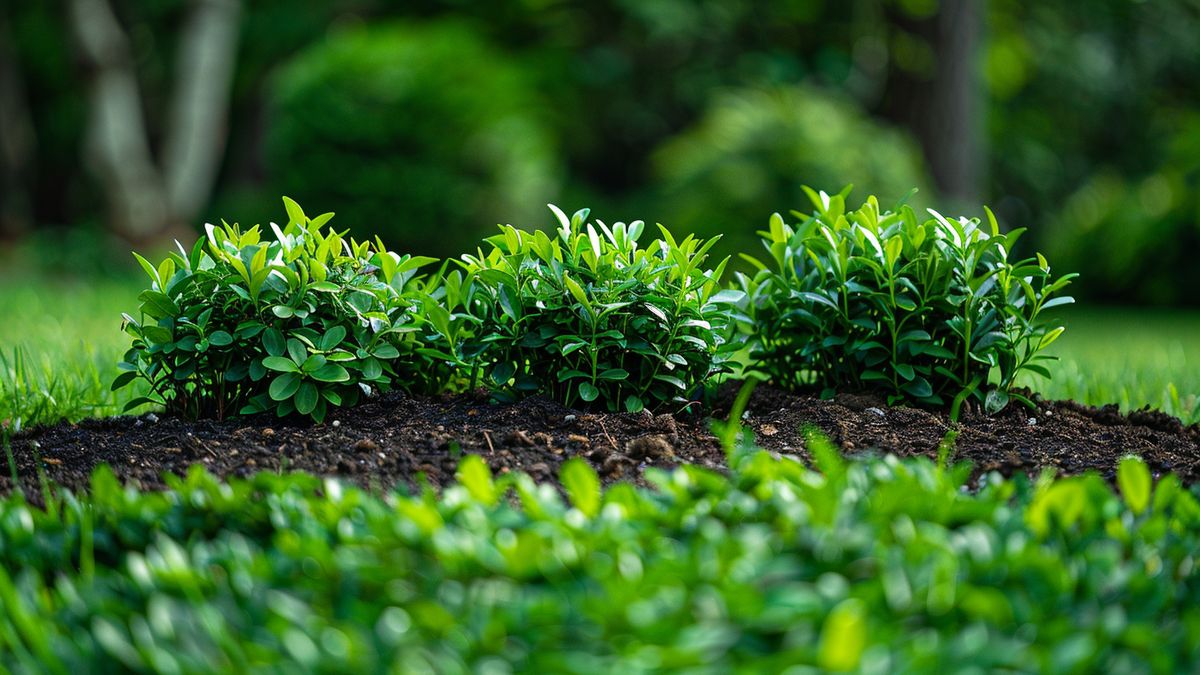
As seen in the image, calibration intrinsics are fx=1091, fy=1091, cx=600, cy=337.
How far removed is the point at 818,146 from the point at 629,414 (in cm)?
648

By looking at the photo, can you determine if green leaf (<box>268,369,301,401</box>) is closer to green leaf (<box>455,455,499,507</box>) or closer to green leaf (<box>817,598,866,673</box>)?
green leaf (<box>455,455,499,507</box>)

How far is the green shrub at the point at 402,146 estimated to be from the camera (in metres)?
10.1

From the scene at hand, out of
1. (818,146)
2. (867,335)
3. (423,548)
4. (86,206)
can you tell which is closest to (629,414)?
(867,335)

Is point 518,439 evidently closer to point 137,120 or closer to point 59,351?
point 59,351

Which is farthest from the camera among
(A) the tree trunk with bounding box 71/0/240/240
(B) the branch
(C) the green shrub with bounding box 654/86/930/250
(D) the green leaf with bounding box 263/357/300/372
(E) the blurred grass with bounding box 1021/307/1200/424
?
(B) the branch

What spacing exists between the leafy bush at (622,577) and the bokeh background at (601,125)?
3.08 meters

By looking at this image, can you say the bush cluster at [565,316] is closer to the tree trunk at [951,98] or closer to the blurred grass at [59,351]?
the blurred grass at [59,351]

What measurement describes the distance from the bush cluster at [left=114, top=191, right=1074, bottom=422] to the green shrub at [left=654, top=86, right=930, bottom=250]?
5.59 meters

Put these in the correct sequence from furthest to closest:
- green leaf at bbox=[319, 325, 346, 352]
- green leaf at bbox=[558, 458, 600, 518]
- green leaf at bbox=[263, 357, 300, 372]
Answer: green leaf at bbox=[319, 325, 346, 352]
green leaf at bbox=[263, 357, 300, 372]
green leaf at bbox=[558, 458, 600, 518]

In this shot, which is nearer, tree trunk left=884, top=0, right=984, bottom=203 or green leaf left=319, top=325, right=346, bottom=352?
green leaf left=319, top=325, right=346, bottom=352

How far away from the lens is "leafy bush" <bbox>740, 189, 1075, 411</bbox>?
10.2 ft

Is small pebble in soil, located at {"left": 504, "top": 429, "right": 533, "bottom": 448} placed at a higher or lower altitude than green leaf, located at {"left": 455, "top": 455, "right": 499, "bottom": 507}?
lower

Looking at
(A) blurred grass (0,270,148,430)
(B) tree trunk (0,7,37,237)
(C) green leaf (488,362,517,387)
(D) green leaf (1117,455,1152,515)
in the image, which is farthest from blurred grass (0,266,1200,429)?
(B) tree trunk (0,7,37,237)

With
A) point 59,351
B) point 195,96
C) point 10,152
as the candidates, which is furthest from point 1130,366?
point 10,152
